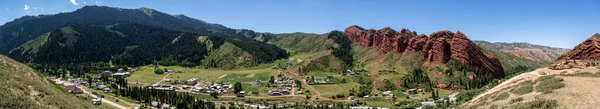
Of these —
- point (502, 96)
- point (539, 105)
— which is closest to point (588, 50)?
point (502, 96)

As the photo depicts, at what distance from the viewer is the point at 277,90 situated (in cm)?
14450

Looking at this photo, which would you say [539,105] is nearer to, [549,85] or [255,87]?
[549,85]

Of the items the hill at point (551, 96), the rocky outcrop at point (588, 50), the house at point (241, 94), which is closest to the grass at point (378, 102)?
the house at point (241, 94)

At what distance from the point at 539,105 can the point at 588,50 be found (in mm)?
91252

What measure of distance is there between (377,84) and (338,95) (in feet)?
76.3

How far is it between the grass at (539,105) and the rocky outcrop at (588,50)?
84.5 meters

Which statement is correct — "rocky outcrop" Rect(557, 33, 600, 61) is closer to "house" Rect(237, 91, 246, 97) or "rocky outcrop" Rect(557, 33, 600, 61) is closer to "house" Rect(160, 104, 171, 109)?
"house" Rect(237, 91, 246, 97)

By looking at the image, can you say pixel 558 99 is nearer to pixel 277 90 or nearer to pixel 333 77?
pixel 277 90

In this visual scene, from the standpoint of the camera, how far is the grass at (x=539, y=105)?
46344 mm

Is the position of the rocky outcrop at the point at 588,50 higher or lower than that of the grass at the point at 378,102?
higher

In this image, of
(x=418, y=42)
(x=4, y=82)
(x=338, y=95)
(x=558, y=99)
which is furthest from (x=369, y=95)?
(x=4, y=82)

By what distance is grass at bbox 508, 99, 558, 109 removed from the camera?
152ft

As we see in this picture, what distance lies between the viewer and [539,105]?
47812 millimetres

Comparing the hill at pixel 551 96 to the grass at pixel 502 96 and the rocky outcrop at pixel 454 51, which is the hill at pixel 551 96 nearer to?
the grass at pixel 502 96
